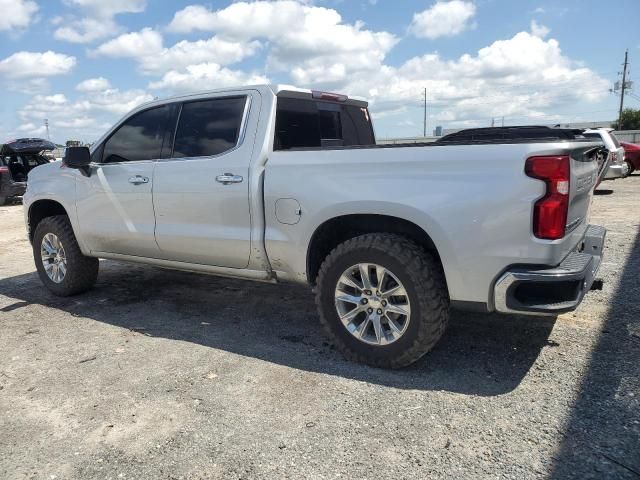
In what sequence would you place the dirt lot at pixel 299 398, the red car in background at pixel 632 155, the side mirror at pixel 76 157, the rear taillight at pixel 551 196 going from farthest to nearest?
the red car in background at pixel 632 155, the side mirror at pixel 76 157, the rear taillight at pixel 551 196, the dirt lot at pixel 299 398

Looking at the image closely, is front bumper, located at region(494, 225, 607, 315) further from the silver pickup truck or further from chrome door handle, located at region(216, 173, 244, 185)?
chrome door handle, located at region(216, 173, 244, 185)

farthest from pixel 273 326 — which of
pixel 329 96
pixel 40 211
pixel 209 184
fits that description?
pixel 40 211

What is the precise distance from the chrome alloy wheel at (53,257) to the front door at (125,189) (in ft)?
1.66

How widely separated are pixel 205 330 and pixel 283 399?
1486 millimetres

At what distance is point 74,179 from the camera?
5234 mm

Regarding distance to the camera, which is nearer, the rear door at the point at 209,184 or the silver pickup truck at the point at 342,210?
the silver pickup truck at the point at 342,210

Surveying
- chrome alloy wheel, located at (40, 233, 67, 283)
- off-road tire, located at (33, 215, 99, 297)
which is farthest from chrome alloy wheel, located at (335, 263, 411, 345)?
chrome alloy wheel, located at (40, 233, 67, 283)

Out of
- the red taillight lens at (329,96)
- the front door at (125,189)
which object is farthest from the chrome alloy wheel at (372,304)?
the front door at (125,189)

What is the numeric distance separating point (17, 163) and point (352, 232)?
14342mm

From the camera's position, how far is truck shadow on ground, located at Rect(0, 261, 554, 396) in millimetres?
3457

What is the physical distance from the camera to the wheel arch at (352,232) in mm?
3446

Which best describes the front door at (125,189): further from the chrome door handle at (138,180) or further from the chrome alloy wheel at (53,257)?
the chrome alloy wheel at (53,257)

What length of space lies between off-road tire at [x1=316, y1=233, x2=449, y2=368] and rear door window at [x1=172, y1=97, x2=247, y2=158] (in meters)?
1.37

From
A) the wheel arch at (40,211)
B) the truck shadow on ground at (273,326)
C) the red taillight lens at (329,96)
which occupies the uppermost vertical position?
the red taillight lens at (329,96)
